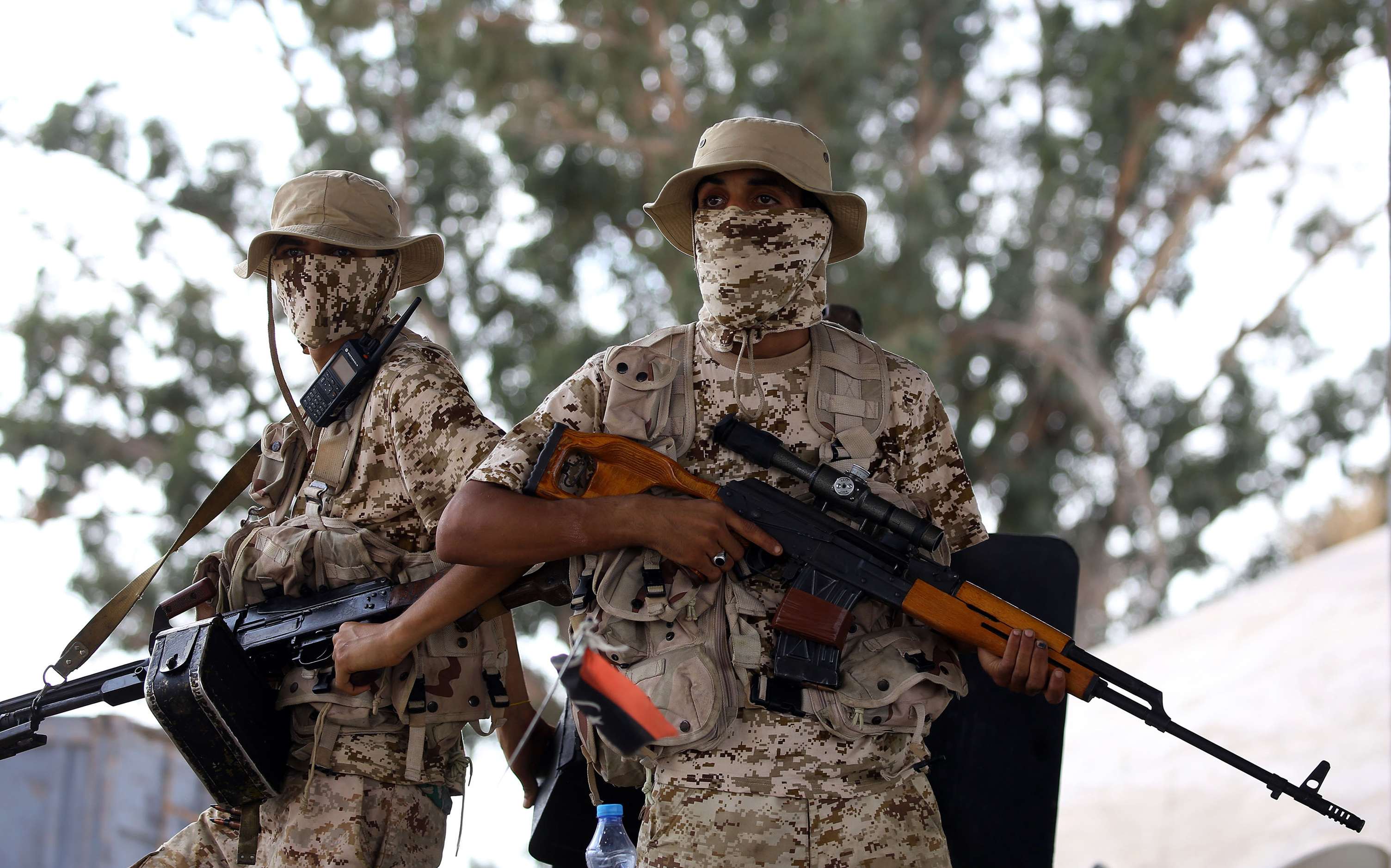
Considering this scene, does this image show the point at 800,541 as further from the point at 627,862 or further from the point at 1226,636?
the point at 1226,636

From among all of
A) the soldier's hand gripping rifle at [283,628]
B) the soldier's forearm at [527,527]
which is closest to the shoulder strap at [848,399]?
the soldier's forearm at [527,527]

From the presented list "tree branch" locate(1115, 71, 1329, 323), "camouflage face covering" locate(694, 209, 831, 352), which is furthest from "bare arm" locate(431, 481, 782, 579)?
"tree branch" locate(1115, 71, 1329, 323)

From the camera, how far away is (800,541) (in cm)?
277

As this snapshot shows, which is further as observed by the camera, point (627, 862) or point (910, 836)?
point (627, 862)

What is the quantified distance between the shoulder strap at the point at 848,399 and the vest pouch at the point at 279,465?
146 centimetres

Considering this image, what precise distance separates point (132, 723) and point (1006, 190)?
557 inches

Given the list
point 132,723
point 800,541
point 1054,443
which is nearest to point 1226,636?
point 1054,443

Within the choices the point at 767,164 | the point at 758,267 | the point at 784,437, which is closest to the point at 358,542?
the point at 784,437

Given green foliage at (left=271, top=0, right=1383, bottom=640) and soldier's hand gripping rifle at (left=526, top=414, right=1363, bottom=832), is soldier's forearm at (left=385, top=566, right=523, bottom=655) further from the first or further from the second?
green foliage at (left=271, top=0, right=1383, bottom=640)

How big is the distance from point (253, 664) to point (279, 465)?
0.57m

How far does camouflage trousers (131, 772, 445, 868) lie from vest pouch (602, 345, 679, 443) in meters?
1.08

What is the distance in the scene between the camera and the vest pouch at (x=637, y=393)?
9.39ft

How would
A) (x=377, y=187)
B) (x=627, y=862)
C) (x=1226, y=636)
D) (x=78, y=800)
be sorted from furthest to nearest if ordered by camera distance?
(x=1226, y=636) → (x=78, y=800) → (x=377, y=187) → (x=627, y=862)

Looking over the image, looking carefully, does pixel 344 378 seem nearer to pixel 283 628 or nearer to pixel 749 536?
pixel 283 628
